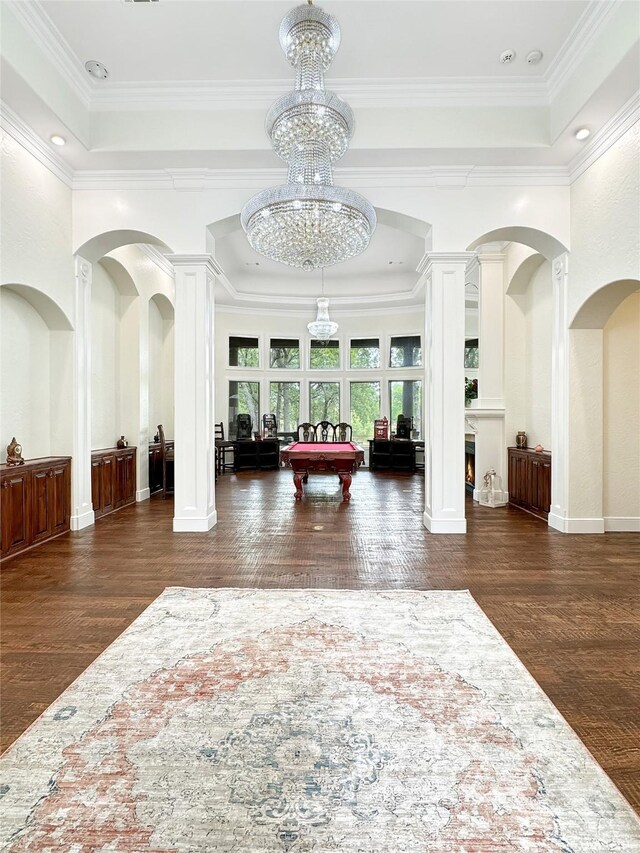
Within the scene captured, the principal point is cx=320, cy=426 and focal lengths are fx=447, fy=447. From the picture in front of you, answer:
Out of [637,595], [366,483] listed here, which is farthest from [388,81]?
[366,483]

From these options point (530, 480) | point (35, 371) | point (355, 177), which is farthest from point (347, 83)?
point (530, 480)

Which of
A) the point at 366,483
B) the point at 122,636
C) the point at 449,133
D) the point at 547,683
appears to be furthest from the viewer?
the point at 366,483

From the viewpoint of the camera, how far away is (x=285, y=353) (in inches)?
515

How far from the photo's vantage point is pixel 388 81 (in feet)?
15.6

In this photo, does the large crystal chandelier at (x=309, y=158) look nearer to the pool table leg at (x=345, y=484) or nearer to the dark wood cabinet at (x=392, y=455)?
the pool table leg at (x=345, y=484)

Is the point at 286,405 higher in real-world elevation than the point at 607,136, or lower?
lower

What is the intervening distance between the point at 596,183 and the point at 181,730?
6.02 meters

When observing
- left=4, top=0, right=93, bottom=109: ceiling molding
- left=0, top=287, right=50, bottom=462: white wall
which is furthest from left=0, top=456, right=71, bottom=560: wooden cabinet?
left=4, top=0, right=93, bottom=109: ceiling molding

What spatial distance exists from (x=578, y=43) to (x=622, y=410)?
3866 mm

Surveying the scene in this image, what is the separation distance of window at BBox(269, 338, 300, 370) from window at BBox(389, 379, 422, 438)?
2884mm

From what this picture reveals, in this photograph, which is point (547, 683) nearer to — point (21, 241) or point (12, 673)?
point (12, 673)

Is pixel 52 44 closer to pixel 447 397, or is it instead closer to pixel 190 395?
pixel 190 395

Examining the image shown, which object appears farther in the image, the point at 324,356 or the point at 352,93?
the point at 324,356

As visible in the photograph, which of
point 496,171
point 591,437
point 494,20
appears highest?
point 494,20
